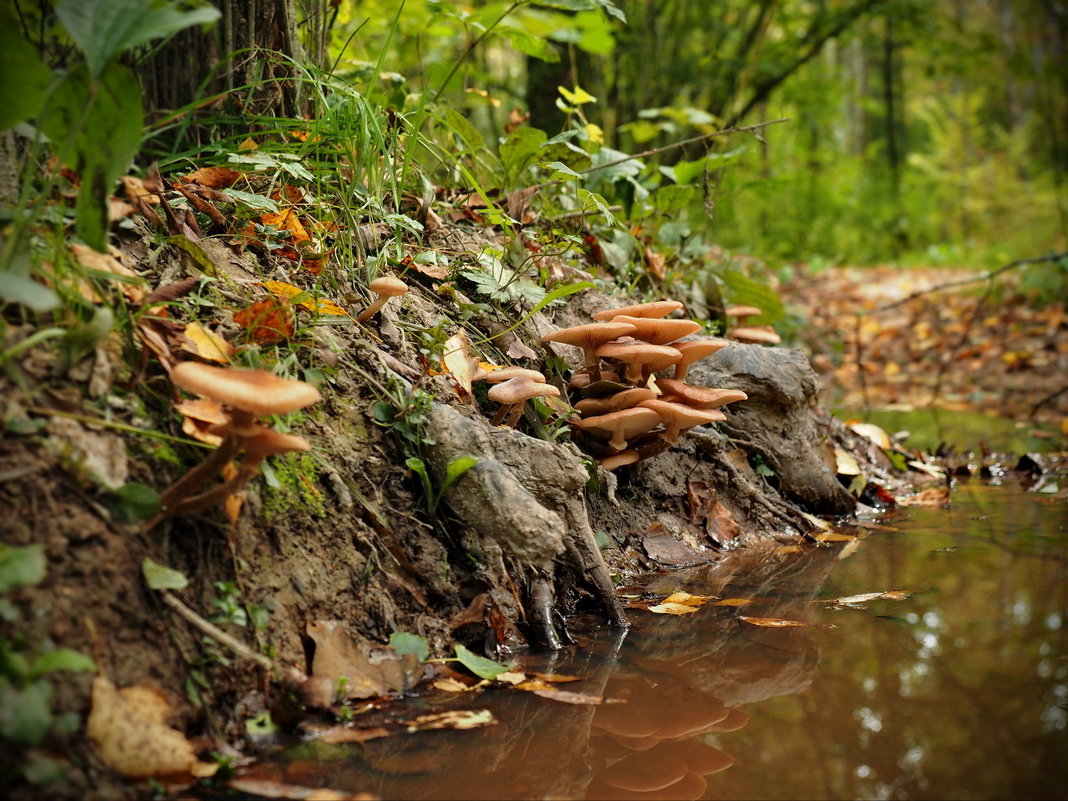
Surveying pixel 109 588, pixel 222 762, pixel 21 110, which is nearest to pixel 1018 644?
pixel 222 762

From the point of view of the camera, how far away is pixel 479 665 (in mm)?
1955

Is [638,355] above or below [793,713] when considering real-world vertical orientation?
above

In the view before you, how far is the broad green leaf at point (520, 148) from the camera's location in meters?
3.41

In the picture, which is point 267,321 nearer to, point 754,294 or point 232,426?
point 232,426

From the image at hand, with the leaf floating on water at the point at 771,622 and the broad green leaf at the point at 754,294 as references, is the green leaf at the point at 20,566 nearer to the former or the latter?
the leaf floating on water at the point at 771,622

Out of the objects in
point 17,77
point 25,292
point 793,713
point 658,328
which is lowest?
point 793,713

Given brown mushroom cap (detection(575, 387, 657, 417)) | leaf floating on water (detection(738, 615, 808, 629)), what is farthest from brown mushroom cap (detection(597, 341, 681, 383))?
leaf floating on water (detection(738, 615, 808, 629))

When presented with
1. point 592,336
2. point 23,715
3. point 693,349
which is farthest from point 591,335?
point 23,715

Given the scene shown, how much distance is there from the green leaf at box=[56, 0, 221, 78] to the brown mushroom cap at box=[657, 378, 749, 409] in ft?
6.18

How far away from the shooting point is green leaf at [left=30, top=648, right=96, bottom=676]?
1308 millimetres

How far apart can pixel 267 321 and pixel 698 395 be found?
1.44 m

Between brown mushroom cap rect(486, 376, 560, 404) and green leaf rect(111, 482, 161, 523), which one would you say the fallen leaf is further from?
brown mushroom cap rect(486, 376, 560, 404)

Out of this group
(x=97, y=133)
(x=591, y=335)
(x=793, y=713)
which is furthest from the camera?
(x=591, y=335)

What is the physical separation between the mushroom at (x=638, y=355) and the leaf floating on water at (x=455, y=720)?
1.28 m
